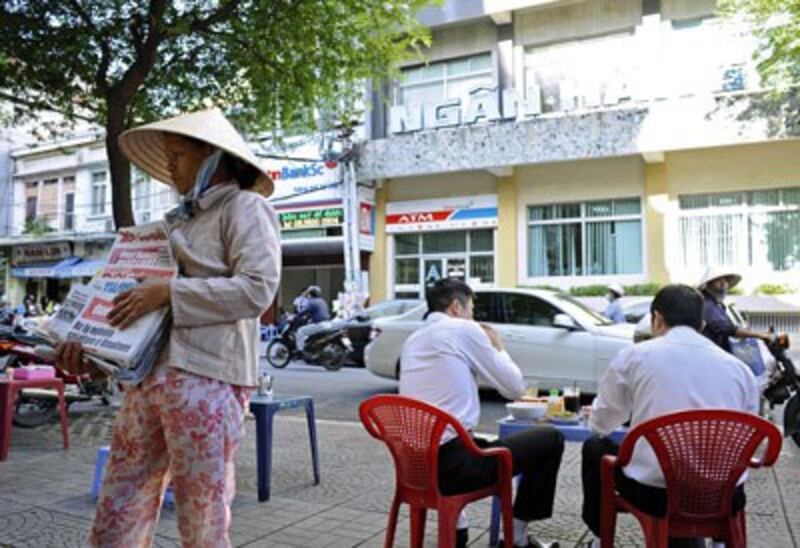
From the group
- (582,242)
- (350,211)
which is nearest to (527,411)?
(582,242)

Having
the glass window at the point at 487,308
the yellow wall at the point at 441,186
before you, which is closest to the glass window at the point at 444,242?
the yellow wall at the point at 441,186

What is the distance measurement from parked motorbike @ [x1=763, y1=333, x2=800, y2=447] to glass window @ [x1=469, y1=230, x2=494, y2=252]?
12040 mm

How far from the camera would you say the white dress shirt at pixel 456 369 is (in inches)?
131

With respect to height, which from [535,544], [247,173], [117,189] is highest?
[117,189]

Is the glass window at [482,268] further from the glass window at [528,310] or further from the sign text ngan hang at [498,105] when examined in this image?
the glass window at [528,310]

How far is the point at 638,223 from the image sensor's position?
16.8m

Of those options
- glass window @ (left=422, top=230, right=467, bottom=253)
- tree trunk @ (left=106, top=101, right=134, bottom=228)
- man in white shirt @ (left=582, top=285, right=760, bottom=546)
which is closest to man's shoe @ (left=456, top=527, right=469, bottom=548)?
man in white shirt @ (left=582, top=285, right=760, bottom=546)

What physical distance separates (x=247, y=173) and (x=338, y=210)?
17.0 metres

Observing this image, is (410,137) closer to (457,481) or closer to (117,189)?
(117,189)

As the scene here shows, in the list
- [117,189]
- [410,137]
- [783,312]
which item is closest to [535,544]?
[117,189]

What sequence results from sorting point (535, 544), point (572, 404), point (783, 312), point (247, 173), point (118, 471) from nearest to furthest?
point (118, 471) < point (247, 173) < point (535, 544) < point (572, 404) < point (783, 312)

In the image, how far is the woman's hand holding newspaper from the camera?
6.96 feet

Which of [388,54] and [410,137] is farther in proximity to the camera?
[410,137]

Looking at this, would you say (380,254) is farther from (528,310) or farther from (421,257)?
(528,310)
